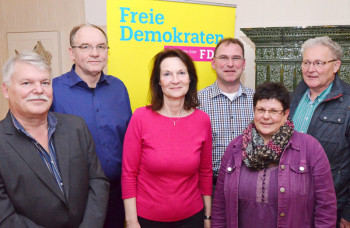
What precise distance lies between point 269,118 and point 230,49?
37.8 inches

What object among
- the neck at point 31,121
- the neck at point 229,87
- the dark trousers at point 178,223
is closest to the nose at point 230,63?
the neck at point 229,87

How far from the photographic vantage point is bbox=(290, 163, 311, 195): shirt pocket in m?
1.63

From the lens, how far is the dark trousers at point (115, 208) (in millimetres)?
2213

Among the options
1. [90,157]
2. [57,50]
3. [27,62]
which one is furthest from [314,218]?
[57,50]

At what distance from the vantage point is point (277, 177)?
5.43ft

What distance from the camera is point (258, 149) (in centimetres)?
167

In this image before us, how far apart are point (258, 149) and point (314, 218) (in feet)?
1.60

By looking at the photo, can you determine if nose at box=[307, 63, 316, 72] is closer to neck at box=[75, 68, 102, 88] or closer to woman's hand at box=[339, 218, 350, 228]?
woman's hand at box=[339, 218, 350, 228]

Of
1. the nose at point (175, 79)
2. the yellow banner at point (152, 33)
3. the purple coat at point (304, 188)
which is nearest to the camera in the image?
the purple coat at point (304, 188)

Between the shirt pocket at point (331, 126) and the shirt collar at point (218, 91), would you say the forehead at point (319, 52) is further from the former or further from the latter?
the shirt collar at point (218, 91)

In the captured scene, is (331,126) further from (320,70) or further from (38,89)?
(38,89)

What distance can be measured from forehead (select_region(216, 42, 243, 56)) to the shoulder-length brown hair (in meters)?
0.61

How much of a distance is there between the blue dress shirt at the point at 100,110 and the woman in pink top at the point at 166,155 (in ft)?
0.92

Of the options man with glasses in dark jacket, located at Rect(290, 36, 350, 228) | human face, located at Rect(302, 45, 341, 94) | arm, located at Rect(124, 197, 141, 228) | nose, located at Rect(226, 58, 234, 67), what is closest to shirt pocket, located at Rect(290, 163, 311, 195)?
man with glasses in dark jacket, located at Rect(290, 36, 350, 228)
